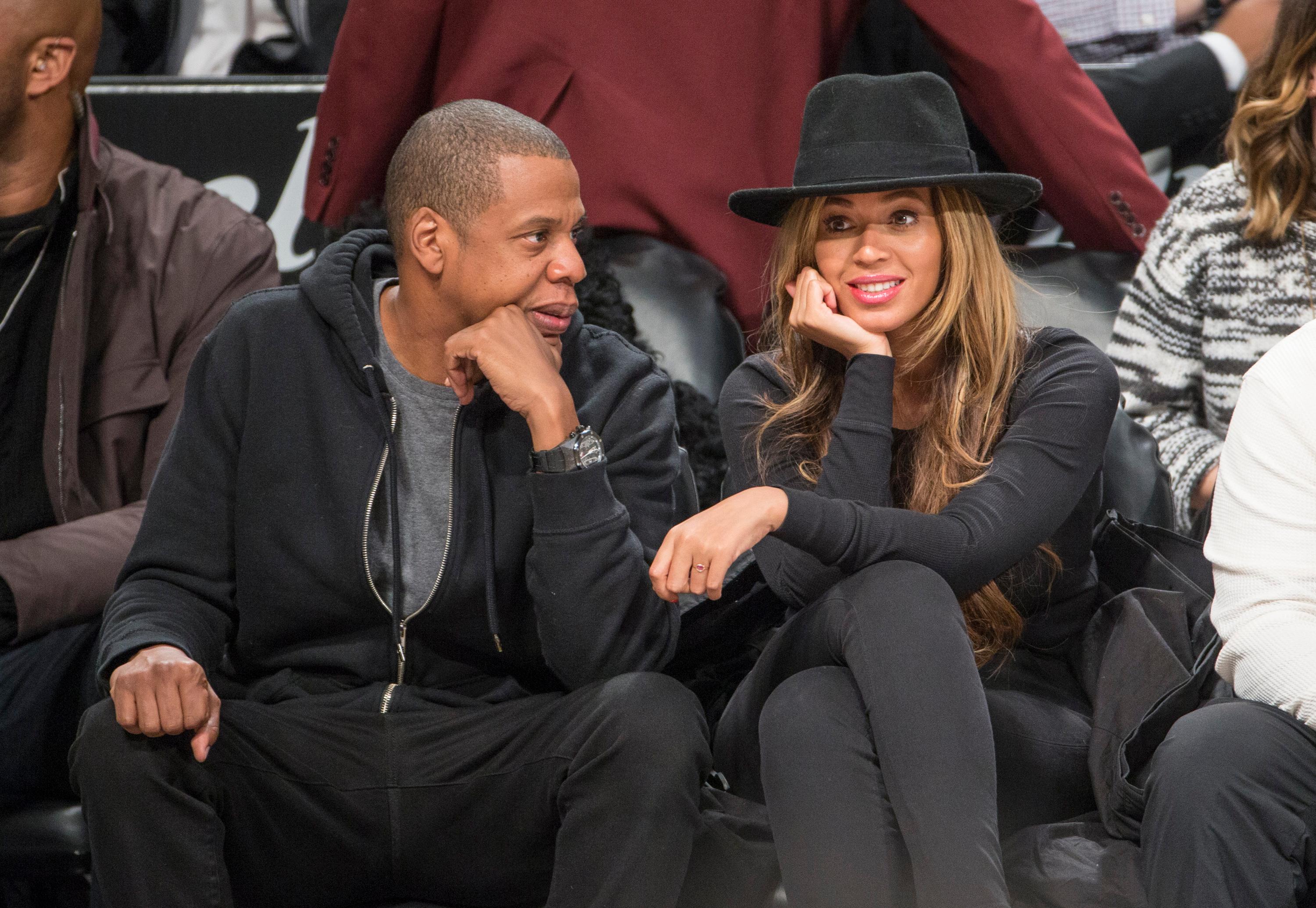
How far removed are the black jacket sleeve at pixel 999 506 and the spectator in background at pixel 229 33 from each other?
1916mm

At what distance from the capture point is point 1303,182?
2607 millimetres

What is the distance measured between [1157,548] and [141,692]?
4.71 feet

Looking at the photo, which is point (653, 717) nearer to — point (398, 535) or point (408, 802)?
point (408, 802)

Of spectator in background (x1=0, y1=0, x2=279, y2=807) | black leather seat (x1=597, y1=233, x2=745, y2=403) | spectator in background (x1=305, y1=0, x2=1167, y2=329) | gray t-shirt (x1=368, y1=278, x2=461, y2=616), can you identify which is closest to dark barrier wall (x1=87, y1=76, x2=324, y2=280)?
spectator in background (x1=305, y1=0, x2=1167, y2=329)

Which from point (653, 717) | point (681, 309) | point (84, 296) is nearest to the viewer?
point (653, 717)

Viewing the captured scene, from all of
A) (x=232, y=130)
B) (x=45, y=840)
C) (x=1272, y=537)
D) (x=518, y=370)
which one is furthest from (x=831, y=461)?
(x=232, y=130)

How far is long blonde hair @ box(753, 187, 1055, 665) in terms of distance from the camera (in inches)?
84.0

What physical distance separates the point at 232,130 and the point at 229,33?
431mm

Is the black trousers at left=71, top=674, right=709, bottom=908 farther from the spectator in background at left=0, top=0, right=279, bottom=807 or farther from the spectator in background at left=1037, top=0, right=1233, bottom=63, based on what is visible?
the spectator in background at left=1037, top=0, right=1233, bottom=63

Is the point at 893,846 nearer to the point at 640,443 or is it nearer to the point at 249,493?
the point at 640,443

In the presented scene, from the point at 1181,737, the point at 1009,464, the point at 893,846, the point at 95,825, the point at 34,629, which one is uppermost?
the point at 1009,464

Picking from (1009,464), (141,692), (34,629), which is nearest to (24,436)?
(34,629)

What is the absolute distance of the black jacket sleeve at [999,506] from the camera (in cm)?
192

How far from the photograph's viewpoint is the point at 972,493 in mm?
2027
